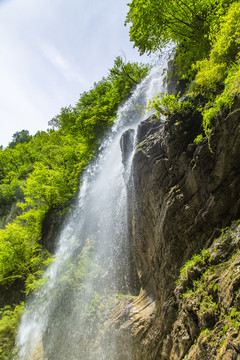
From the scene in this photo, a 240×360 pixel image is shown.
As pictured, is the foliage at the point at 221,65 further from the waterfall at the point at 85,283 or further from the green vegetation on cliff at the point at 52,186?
the green vegetation on cliff at the point at 52,186

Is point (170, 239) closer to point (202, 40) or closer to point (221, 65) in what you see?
point (221, 65)

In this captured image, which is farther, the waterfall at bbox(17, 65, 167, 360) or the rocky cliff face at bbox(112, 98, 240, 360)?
the waterfall at bbox(17, 65, 167, 360)

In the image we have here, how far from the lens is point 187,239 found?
5684 millimetres

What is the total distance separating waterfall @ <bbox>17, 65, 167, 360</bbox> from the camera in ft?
29.9

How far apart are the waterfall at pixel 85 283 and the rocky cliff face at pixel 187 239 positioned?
151cm

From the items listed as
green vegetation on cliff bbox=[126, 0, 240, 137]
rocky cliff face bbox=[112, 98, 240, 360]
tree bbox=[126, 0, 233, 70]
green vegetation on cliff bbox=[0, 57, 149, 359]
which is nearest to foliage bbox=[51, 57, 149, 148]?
green vegetation on cliff bbox=[0, 57, 149, 359]

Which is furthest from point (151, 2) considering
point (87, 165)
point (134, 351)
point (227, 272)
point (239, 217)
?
point (134, 351)

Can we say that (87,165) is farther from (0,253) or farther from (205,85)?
(205,85)

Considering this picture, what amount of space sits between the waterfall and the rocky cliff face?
4.96ft

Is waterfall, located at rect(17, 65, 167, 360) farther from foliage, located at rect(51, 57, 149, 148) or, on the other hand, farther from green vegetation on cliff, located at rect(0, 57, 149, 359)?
foliage, located at rect(51, 57, 149, 148)

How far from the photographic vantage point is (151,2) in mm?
8578

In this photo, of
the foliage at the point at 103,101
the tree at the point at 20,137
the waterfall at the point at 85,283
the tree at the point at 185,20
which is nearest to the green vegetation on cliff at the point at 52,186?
the foliage at the point at 103,101

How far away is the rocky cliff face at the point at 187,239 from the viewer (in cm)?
401

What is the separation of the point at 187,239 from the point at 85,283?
688 centimetres
